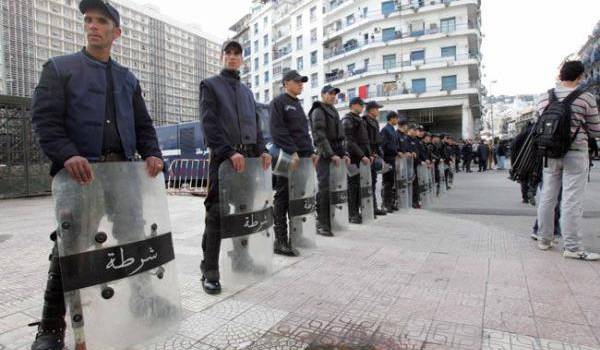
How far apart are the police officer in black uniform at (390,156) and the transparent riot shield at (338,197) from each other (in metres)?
2.26

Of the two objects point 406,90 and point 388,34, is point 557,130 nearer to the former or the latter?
point 406,90

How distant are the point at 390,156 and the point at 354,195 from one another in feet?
5.16

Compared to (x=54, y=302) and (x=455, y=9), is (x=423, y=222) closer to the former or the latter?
(x=54, y=302)

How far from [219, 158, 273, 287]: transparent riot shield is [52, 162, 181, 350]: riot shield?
67cm

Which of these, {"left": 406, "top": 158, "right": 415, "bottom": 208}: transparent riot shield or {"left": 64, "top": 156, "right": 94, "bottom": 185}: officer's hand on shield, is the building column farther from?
{"left": 64, "top": 156, "right": 94, "bottom": 185}: officer's hand on shield

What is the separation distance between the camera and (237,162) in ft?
9.17

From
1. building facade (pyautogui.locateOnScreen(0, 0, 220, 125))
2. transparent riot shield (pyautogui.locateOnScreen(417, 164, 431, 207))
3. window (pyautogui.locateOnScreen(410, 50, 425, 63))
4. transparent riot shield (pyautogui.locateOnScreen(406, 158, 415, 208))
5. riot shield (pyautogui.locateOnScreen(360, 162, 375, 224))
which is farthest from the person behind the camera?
building facade (pyautogui.locateOnScreen(0, 0, 220, 125))

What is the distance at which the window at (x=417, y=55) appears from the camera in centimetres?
3641

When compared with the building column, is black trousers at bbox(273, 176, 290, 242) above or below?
below

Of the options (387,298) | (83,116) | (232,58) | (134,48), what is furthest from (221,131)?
(134,48)

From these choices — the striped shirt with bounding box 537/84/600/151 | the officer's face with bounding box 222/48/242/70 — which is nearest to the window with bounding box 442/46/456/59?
the striped shirt with bounding box 537/84/600/151

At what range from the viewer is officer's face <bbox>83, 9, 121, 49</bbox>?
6.72 feet

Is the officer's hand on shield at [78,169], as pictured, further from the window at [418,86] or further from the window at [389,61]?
the window at [389,61]

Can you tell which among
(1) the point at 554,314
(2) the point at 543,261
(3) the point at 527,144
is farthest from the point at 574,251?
(1) the point at 554,314
